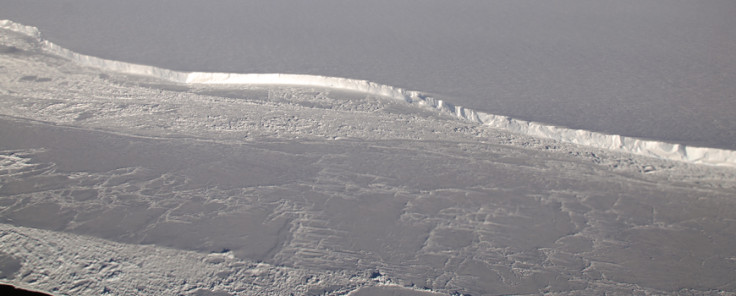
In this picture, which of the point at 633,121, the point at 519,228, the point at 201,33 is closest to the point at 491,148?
the point at 519,228

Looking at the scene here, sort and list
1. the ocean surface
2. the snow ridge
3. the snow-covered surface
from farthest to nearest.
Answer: the ocean surface < the snow ridge < the snow-covered surface

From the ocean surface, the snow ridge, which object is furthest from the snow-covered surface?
the ocean surface

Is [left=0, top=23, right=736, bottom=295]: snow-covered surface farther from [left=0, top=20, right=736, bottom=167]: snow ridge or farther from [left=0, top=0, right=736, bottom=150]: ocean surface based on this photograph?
[left=0, top=0, right=736, bottom=150]: ocean surface

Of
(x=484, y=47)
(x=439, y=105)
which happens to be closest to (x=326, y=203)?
(x=439, y=105)

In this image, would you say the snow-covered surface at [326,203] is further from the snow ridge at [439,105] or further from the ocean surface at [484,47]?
the ocean surface at [484,47]

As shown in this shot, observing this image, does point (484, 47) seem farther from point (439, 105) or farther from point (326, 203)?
point (326, 203)

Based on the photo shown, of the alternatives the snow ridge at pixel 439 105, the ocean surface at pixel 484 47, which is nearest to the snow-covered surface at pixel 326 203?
the snow ridge at pixel 439 105
